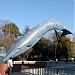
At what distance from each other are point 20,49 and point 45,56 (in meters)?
33.5

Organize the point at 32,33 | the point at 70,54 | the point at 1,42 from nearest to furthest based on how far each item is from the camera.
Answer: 1. the point at 32,33
2. the point at 1,42
3. the point at 70,54

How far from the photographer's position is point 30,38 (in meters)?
15.2

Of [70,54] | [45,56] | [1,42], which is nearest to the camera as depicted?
[1,42]

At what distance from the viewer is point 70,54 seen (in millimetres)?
44250

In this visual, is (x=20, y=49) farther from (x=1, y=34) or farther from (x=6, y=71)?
(x=1, y=34)

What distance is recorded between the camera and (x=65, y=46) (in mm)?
44719

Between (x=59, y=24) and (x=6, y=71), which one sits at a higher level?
(x=59, y=24)

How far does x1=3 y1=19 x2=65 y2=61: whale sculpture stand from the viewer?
47.5 feet

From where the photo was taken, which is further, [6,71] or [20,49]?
[6,71]

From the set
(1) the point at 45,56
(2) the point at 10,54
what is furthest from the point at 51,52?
(2) the point at 10,54

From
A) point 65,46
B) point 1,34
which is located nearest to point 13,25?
point 1,34

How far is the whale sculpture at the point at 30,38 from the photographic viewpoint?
1448cm

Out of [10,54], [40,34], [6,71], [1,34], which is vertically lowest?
[6,71]

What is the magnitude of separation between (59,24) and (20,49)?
3.90 meters
